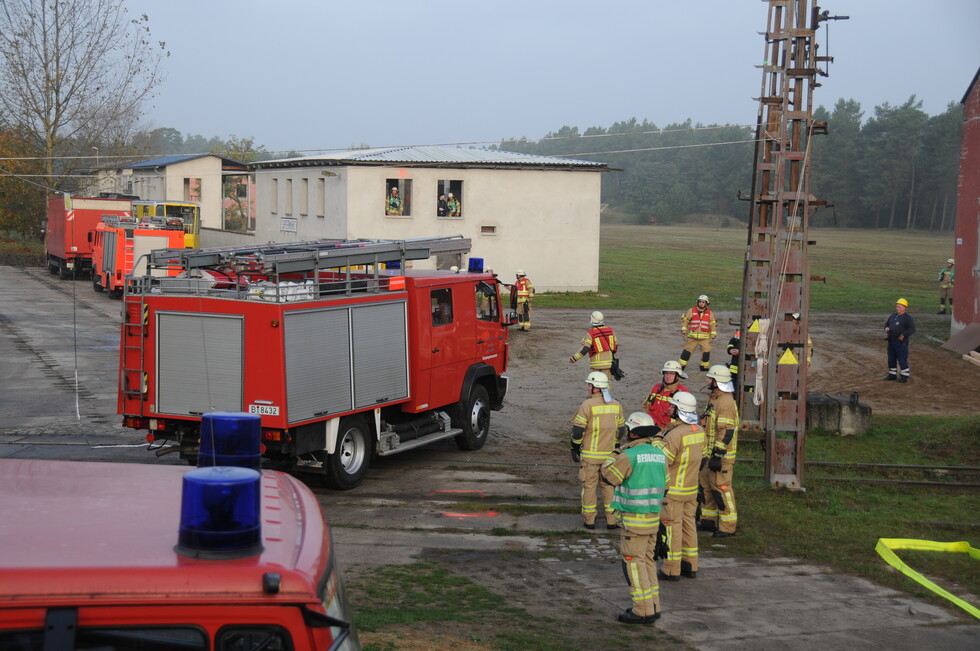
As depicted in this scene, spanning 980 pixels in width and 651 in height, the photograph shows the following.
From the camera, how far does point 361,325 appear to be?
12266 mm

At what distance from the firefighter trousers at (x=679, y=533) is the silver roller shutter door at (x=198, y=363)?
16.3ft

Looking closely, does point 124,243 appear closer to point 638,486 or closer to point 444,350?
point 444,350

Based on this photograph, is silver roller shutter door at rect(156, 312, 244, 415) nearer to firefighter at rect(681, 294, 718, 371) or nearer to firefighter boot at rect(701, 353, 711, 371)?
firefighter at rect(681, 294, 718, 371)


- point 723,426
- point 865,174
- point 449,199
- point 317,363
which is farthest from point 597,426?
point 865,174

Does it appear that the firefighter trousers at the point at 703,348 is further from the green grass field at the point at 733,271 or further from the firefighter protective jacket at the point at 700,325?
the green grass field at the point at 733,271

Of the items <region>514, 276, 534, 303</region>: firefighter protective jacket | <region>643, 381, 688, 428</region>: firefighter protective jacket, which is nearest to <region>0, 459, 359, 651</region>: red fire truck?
<region>643, 381, 688, 428</region>: firefighter protective jacket

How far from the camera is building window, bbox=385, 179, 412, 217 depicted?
35.4 metres

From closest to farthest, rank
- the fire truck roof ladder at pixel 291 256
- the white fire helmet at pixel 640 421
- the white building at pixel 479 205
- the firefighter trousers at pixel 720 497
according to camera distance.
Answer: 1. the white fire helmet at pixel 640 421
2. the firefighter trousers at pixel 720 497
3. the fire truck roof ladder at pixel 291 256
4. the white building at pixel 479 205

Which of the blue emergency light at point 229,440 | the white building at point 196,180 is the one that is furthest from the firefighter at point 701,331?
the white building at point 196,180

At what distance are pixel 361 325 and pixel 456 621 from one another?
5.24 meters

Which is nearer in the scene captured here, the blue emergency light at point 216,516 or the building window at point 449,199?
the blue emergency light at point 216,516

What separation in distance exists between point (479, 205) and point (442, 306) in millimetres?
22957

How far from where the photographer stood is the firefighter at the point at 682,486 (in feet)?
30.0

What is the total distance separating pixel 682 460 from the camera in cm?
912
